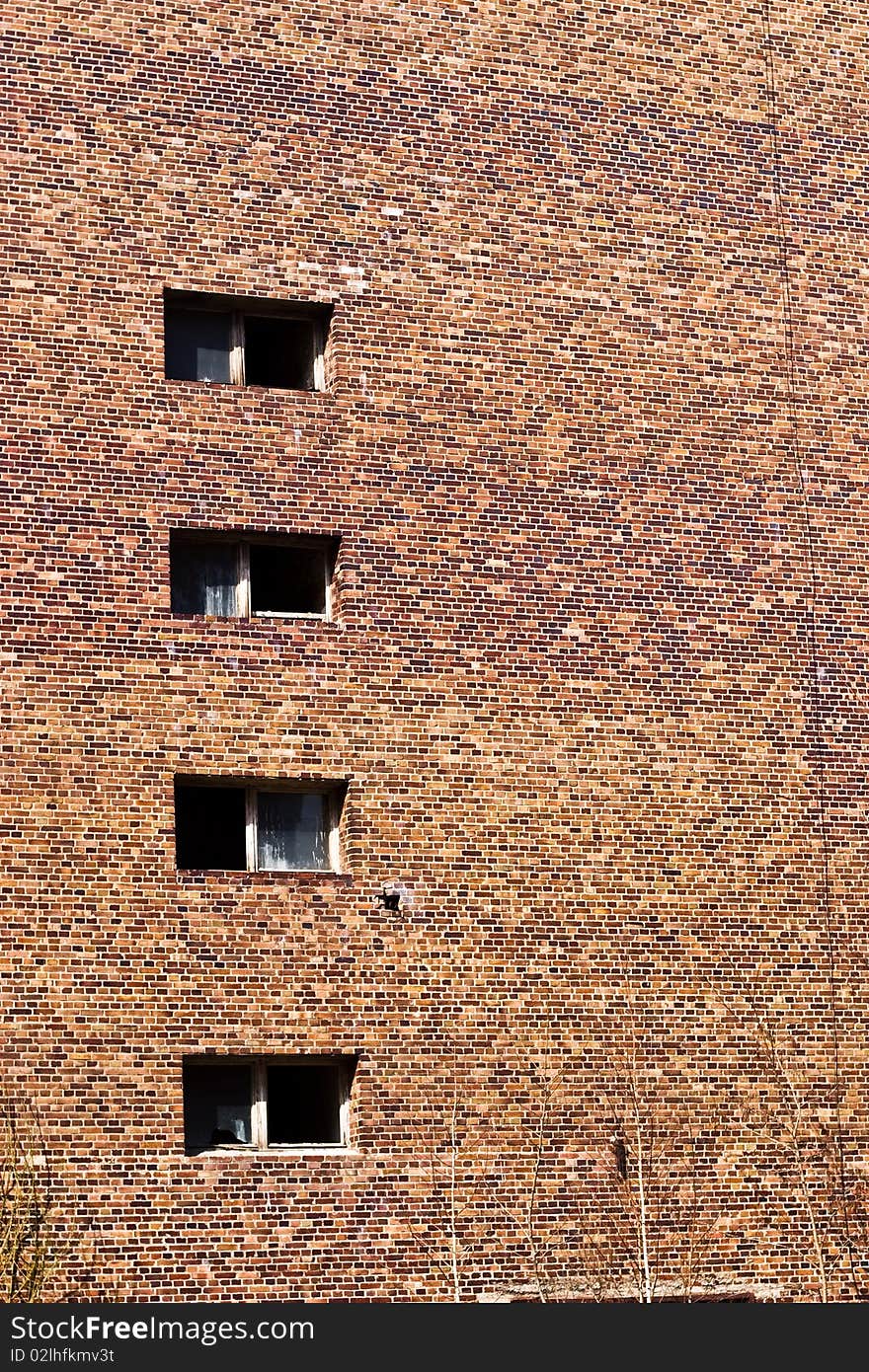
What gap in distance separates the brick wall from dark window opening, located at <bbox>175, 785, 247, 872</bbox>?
0.54m

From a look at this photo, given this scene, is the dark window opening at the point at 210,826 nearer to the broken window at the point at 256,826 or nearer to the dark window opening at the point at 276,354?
the broken window at the point at 256,826

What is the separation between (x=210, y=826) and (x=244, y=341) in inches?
210

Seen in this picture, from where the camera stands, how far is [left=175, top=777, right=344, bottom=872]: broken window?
2228 cm

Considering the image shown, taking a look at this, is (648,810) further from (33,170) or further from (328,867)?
(33,170)

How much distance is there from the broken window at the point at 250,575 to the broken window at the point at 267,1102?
15.2 feet

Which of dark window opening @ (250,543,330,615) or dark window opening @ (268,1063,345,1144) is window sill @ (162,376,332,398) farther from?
dark window opening @ (268,1063,345,1144)

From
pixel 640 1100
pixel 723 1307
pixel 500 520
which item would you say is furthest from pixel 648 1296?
pixel 500 520

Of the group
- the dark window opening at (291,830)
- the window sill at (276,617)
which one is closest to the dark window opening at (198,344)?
the window sill at (276,617)

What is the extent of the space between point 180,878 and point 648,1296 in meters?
6.09

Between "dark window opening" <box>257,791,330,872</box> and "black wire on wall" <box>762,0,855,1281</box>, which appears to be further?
"black wire on wall" <box>762,0,855,1281</box>

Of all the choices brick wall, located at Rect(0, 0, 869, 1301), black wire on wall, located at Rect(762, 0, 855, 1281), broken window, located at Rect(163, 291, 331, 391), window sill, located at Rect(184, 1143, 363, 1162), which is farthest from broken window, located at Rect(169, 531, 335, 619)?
black wire on wall, located at Rect(762, 0, 855, 1281)

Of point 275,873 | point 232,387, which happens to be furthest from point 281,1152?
point 232,387

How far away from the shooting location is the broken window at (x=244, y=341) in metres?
23.6

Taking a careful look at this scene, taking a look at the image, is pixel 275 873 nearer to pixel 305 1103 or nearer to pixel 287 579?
pixel 305 1103
